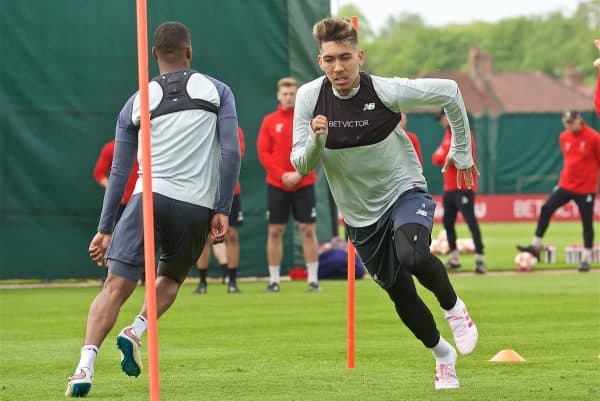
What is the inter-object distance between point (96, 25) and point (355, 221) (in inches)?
408

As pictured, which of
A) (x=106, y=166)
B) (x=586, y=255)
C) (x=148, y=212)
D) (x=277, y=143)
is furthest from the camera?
(x=586, y=255)

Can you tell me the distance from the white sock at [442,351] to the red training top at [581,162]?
39.3 feet

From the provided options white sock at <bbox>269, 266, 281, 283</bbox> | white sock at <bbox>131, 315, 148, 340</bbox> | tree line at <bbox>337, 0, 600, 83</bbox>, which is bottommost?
white sock at <bbox>269, 266, 281, 283</bbox>

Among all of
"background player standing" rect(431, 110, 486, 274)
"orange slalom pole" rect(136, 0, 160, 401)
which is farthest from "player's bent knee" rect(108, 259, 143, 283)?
"background player standing" rect(431, 110, 486, 274)

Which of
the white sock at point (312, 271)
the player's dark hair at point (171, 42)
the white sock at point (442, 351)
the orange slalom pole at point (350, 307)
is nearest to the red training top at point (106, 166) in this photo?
the white sock at point (312, 271)

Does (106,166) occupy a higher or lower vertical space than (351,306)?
higher

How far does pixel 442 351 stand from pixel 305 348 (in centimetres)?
262

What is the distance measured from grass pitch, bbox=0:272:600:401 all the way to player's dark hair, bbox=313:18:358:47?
6.48 ft

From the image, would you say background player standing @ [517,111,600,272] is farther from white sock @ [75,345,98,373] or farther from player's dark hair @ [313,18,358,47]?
white sock @ [75,345,98,373]

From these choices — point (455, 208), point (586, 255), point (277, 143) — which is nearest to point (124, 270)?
point (277, 143)

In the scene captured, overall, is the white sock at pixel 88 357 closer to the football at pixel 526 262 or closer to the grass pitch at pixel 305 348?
the grass pitch at pixel 305 348

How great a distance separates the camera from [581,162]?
19.4m

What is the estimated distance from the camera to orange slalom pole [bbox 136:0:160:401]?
6.50 meters

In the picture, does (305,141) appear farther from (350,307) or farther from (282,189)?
(282,189)
